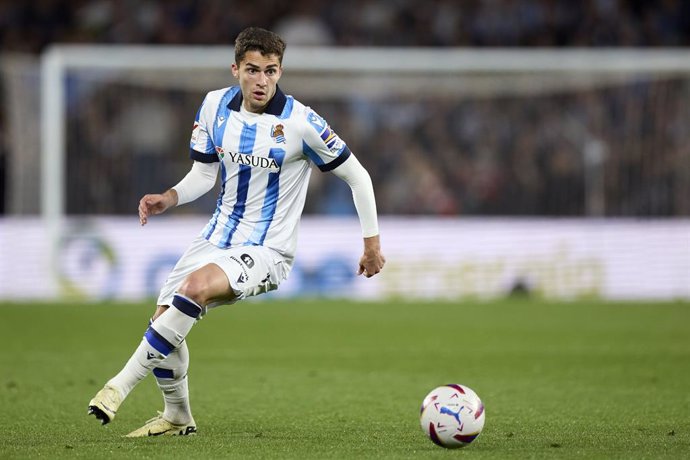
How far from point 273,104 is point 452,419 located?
2.10m

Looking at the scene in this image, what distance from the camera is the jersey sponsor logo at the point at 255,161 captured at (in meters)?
6.90

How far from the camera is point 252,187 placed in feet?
22.9

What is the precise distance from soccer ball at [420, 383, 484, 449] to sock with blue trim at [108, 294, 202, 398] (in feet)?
4.49

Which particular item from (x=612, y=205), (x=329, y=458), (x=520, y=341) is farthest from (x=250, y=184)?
(x=612, y=205)

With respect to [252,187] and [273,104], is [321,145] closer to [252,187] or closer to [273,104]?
[273,104]

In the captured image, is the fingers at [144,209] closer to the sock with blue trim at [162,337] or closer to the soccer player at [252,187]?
the soccer player at [252,187]

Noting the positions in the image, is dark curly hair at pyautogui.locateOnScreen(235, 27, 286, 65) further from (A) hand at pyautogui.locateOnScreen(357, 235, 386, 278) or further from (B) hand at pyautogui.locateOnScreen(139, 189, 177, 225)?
(A) hand at pyautogui.locateOnScreen(357, 235, 386, 278)

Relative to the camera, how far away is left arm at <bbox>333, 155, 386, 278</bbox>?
6.78m

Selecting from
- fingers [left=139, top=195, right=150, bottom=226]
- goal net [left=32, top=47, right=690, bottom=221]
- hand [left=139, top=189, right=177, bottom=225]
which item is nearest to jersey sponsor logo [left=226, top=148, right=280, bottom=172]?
hand [left=139, top=189, right=177, bottom=225]

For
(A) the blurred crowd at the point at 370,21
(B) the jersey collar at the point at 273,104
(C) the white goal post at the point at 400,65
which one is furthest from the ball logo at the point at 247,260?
(A) the blurred crowd at the point at 370,21

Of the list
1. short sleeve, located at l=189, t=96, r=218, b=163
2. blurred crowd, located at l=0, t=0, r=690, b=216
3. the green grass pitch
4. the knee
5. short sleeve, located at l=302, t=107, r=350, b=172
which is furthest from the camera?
blurred crowd, located at l=0, t=0, r=690, b=216

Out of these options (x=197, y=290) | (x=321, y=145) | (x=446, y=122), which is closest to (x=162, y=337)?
(x=197, y=290)

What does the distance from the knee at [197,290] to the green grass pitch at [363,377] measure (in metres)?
0.80

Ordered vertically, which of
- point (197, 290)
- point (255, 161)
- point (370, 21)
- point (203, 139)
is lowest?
point (197, 290)
